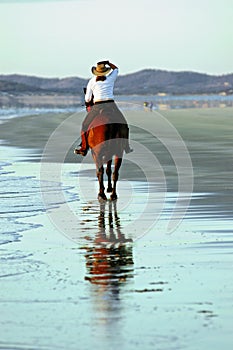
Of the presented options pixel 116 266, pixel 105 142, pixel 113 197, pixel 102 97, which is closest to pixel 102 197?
pixel 113 197

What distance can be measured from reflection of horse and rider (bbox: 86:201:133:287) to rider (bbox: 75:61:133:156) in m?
3.12

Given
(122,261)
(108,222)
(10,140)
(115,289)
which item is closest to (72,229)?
(108,222)

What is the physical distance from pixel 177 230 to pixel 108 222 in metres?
1.33

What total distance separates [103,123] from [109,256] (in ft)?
19.3

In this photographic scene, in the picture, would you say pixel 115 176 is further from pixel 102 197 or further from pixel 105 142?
pixel 102 197

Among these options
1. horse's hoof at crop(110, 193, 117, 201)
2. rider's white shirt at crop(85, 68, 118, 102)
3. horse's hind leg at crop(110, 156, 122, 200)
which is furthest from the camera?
rider's white shirt at crop(85, 68, 118, 102)

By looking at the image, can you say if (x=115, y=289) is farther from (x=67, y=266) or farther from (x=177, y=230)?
(x=177, y=230)

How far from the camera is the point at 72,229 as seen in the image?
40.6 feet

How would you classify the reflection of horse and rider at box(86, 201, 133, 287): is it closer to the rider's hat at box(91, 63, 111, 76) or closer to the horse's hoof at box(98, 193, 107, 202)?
the horse's hoof at box(98, 193, 107, 202)

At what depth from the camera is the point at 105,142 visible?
53.5 feet

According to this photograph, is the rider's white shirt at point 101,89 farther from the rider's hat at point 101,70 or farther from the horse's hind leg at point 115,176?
the horse's hind leg at point 115,176

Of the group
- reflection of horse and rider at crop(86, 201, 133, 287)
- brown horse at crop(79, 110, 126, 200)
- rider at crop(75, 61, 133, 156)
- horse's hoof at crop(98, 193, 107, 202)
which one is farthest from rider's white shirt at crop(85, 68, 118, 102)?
reflection of horse and rider at crop(86, 201, 133, 287)

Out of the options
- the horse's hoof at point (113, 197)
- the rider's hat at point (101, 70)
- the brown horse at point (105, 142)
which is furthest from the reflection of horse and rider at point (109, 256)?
the rider's hat at point (101, 70)

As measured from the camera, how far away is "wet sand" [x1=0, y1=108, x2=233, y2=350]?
7.27m
